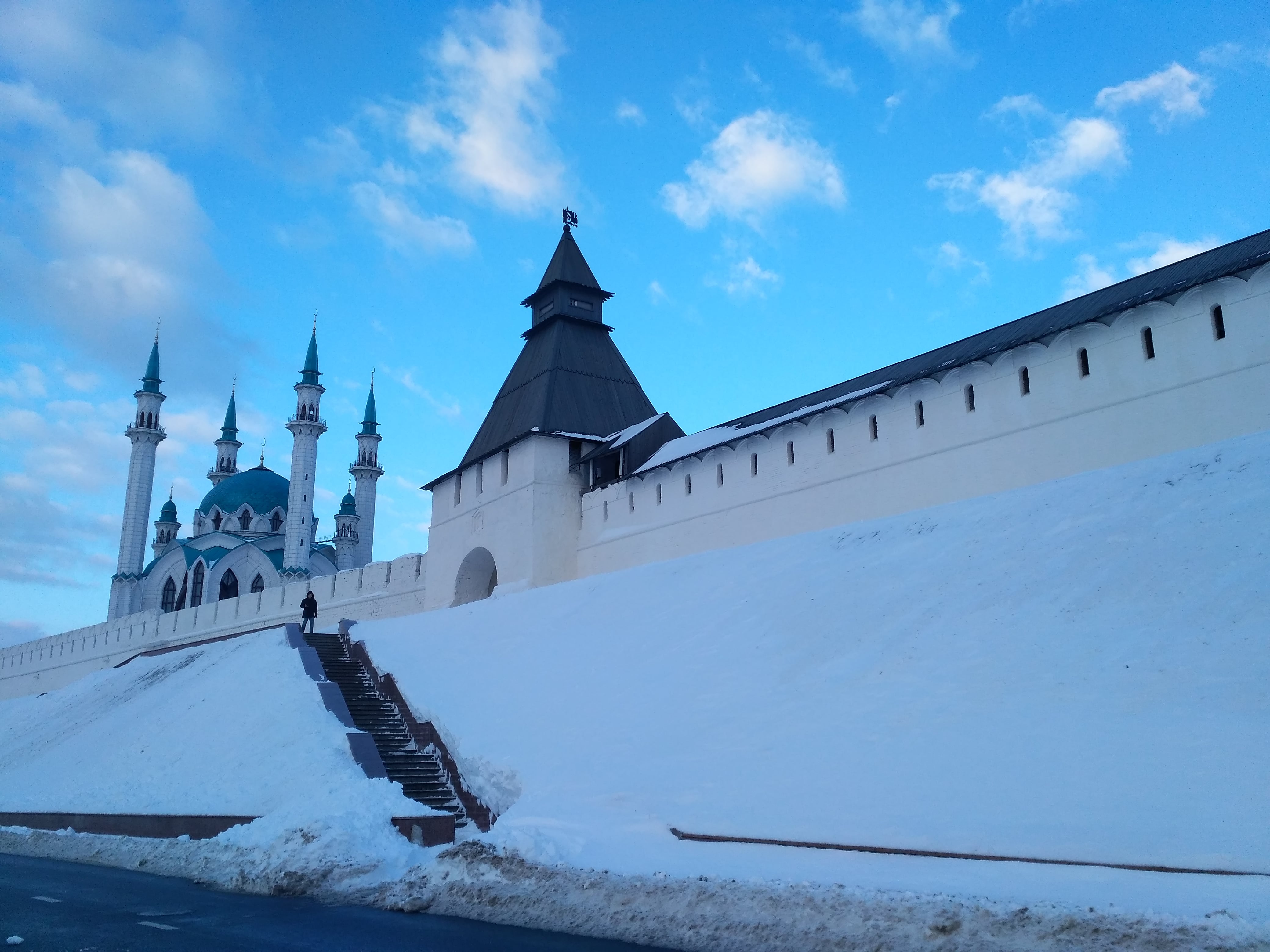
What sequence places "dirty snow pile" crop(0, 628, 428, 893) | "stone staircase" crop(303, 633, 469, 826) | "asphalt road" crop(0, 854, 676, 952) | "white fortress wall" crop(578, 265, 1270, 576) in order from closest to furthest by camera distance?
"asphalt road" crop(0, 854, 676, 952) < "dirty snow pile" crop(0, 628, 428, 893) < "stone staircase" crop(303, 633, 469, 826) < "white fortress wall" crop(578, 265, 1270, 576)

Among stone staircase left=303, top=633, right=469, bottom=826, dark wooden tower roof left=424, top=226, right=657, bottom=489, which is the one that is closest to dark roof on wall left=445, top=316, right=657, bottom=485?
dark wooden tower roof left=424, top=226, right=657, bottom=489

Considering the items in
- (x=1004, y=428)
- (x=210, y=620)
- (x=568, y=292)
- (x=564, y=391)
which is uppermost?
(x=568, y=292)

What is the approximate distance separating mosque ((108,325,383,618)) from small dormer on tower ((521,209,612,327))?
70.1ft

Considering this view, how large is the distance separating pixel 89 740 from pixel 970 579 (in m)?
Result: 12.9

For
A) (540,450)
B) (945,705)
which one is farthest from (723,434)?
(945,705)

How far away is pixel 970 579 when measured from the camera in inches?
372

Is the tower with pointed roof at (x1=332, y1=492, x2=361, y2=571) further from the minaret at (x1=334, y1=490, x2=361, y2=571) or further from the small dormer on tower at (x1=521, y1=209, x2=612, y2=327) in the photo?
the small dormer on tower at (x1=521, y1=209, x2=612, y2=327)

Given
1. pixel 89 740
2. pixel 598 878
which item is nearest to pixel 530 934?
pixel 598 878

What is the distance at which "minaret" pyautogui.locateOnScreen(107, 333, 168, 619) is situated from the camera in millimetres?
45562

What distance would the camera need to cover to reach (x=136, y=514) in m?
45.4

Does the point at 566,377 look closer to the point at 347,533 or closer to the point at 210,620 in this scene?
the point at 210,620

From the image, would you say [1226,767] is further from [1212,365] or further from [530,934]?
[1212,365]

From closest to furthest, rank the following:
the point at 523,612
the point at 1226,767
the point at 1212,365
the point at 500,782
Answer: the point at 1226,767
the point at 500,782
the point at 1212,365
the point at 523,612

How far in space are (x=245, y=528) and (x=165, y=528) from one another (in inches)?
268
